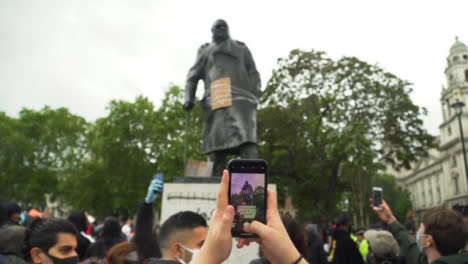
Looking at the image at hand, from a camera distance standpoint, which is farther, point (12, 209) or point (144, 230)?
point (12, 209)

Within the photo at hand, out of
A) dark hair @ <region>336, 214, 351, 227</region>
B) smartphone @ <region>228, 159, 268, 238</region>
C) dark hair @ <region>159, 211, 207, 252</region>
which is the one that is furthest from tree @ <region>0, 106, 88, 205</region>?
smartphone @ <region>228, 159, 268, 238</region>

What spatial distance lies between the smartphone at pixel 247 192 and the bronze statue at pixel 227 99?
5174 mm

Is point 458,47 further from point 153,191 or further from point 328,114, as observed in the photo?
point 153,191

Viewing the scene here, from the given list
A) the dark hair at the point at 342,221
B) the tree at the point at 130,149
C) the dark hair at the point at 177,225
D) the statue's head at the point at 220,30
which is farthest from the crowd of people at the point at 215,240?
the tree at the point at 130,149

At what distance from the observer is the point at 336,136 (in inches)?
721

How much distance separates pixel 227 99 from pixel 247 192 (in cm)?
541

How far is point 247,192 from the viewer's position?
1415 mm

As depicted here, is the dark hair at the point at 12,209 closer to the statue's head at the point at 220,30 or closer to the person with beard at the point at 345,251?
the statue's head at the point at 220,30

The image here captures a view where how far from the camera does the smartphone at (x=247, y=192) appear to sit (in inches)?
53.4

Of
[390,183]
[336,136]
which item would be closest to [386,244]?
[336,136]

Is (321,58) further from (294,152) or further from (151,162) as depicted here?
(151,162)

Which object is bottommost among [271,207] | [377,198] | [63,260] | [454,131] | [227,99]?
[63,260]

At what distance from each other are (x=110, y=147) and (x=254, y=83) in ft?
91.1

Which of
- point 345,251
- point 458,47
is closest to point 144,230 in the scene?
point 345,251
